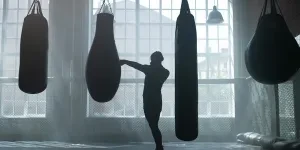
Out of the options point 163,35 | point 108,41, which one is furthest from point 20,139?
point 108,41

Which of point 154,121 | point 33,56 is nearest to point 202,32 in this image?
point 154,121

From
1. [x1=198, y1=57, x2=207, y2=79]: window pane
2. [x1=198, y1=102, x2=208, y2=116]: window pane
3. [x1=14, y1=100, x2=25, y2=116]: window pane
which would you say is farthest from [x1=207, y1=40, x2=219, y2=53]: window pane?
[x1=14, y1=100, x2=25, y2=116]: window pane

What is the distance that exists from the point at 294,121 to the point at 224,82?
2806 mm

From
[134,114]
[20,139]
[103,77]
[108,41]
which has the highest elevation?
[108,41]

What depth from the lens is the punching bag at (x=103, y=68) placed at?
7.53 feet

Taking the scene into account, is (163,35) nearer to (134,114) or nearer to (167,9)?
(167,9)

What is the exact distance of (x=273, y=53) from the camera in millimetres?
2264

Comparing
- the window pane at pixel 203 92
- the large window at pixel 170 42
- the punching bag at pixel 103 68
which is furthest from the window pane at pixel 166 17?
the punching bag at pixel 103 68

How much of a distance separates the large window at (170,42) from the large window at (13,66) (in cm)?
112

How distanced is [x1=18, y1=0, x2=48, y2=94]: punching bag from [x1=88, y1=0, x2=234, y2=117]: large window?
4.90 metres

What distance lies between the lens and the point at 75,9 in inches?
303

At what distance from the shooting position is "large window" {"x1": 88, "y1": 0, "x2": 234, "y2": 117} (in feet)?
24.5

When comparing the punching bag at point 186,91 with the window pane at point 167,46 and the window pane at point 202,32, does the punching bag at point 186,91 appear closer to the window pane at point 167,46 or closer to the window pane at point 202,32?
the window pane at point 167,46

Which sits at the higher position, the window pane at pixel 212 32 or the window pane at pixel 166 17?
the window pane at pixel 166 17
